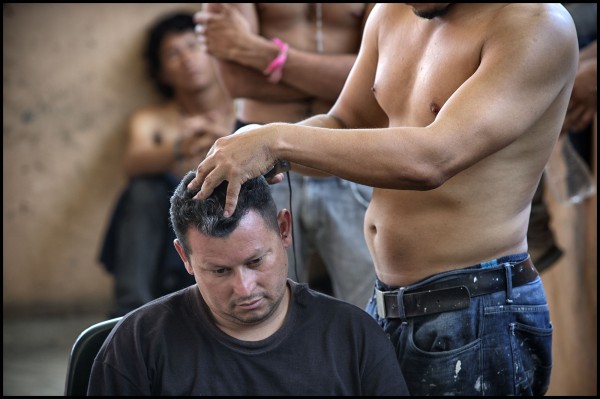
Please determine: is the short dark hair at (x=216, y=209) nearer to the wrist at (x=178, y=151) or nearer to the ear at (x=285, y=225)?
the ear at (x=285, y=225)

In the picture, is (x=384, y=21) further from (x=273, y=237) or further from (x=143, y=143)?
(x=143, y=143)

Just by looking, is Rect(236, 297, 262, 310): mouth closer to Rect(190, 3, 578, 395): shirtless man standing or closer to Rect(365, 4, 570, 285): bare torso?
Rect(190, 3, 578, 395): shirtless man standing

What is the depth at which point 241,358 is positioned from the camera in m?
2.09

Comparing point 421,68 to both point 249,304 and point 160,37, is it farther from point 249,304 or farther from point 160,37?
point 160,37

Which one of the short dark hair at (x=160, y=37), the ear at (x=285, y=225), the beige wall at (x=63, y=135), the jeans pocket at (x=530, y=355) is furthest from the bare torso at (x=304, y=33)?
the beige wall at (x=63, y=135)

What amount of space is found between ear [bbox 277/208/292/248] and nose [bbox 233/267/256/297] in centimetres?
17

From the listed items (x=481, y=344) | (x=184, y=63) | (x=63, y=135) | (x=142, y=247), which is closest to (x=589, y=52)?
(x=481, y=344)

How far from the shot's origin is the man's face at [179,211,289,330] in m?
2.07

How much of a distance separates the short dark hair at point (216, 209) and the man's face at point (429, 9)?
1.86ft

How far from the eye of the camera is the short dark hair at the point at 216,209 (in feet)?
6.66

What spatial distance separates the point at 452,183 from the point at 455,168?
0.21 m

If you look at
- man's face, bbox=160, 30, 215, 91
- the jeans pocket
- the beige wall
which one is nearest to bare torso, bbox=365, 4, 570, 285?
the jeans pocket

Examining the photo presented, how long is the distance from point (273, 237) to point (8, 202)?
401 cm

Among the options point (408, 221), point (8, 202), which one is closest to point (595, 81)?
point (408, 221)
